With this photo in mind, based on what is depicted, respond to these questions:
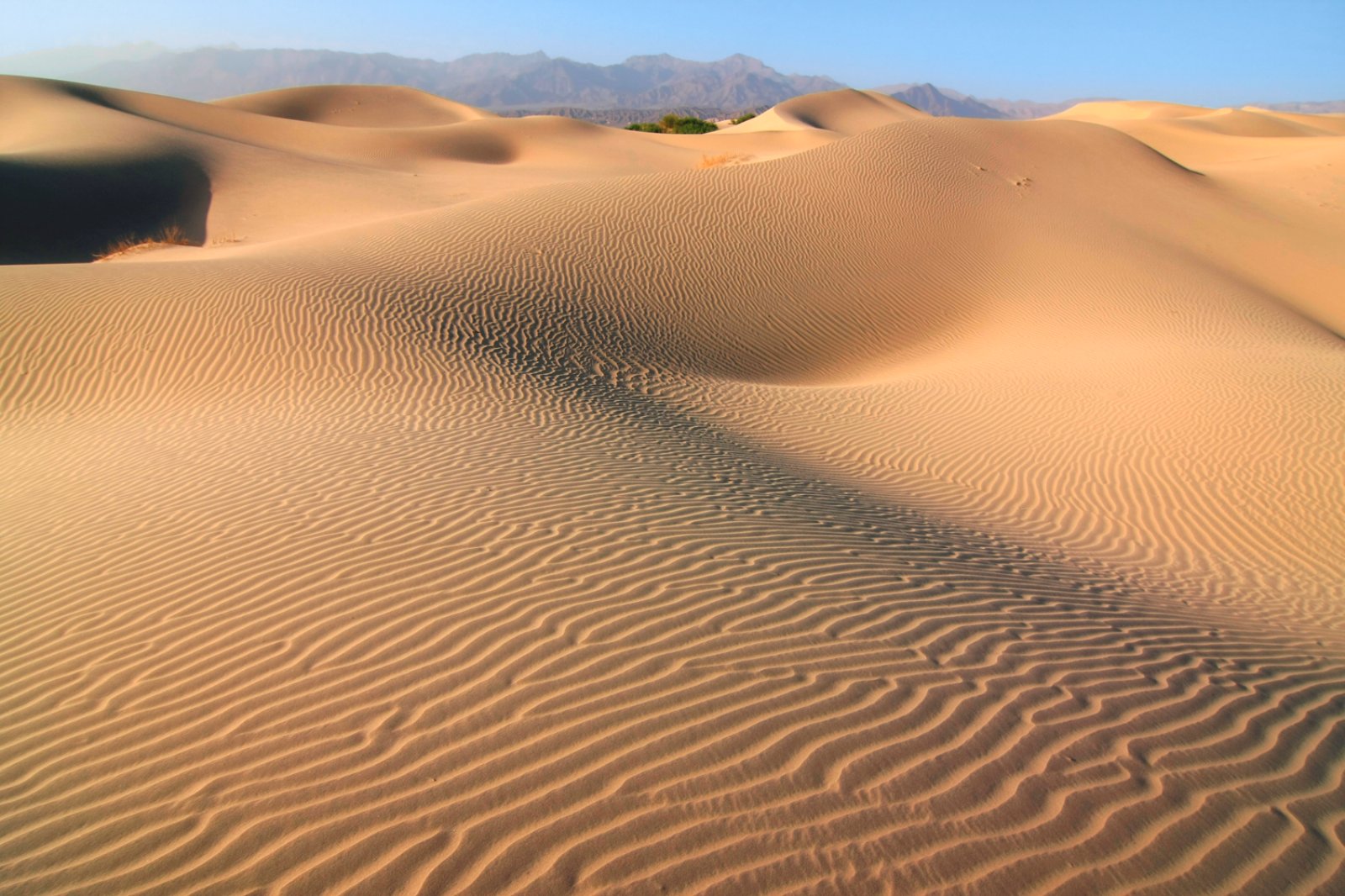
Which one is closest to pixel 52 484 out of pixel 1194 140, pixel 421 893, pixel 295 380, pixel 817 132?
pixel 295 380

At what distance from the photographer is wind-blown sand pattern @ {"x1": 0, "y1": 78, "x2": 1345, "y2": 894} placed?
2818 mm

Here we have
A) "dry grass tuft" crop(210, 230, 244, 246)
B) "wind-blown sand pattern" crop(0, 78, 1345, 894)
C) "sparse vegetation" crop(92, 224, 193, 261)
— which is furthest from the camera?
"dry grass tuft" crop(210, 230, 244, 246)

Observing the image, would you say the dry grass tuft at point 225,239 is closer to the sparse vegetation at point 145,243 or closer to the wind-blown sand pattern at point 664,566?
the sparse vegetation at point 145,243

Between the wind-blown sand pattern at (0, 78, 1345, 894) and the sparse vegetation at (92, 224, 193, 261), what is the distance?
5.84 m

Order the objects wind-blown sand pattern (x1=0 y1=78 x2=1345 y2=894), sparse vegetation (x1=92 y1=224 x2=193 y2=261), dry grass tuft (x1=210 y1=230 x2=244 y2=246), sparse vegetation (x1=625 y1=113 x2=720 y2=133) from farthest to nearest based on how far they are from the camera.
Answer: sparse vegetation (x1=625 y1=113 x2=720 y2=133), dry grass tuft (x1=210 y1=230 x2=244 y2=246), sparse vegetation (x1=92 y1=224 x2=193 y2=261), wind-blown sand pattern (x1=0 y1=78 x2=1345 y2=894)

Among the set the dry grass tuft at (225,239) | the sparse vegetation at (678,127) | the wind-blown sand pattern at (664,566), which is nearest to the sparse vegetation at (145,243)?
the dry grass tuft at (225,239)

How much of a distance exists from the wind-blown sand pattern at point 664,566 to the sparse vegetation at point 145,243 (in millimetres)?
5844

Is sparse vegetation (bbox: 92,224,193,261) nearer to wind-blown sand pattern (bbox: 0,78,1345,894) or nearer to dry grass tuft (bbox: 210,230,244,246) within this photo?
dry grass tuft (bbox: 210,230,244,246)

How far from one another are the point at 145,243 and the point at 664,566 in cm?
2027

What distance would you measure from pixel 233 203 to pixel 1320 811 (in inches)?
1122

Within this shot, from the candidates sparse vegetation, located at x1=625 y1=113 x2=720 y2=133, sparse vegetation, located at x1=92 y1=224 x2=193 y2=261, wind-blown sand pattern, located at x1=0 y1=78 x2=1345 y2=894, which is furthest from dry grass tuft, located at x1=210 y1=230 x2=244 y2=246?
sparse vegetation, located at x1=625 y1=113 x2=720 y2=133

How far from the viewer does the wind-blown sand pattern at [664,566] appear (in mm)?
2818

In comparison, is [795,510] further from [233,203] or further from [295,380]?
[233,203]

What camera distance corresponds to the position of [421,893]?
8.38 ft
